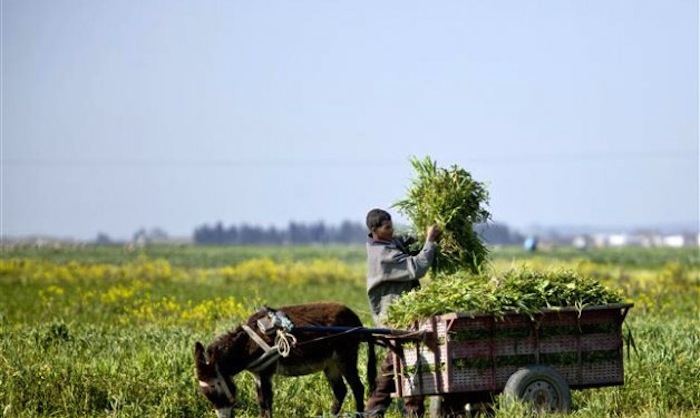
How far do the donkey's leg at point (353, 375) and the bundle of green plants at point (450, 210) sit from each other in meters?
1.28

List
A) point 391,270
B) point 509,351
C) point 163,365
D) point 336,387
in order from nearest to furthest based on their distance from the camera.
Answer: point 509,351 → point 391,270 → point 336,387 → point 163,365

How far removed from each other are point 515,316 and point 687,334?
277 inches

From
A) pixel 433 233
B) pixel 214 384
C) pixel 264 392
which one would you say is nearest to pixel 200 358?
pixel 214 384

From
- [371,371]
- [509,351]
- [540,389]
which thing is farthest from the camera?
[371,371]

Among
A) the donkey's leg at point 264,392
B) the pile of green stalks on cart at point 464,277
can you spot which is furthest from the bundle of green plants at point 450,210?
the donkey's leg at point 264,392

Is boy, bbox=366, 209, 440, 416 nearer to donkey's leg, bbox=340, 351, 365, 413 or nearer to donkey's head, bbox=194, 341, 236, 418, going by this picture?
donkey's leg, bbox=340, 351, 365, 413

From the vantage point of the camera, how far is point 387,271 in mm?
13867

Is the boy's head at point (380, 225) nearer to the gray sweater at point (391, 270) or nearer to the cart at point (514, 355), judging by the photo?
the gray sweater at point (391, 270)

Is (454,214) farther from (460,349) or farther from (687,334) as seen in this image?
(687,334)

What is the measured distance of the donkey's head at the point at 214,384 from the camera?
13.1 meters

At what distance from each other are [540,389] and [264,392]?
2704mm

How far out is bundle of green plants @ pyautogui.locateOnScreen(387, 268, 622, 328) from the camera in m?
13.0

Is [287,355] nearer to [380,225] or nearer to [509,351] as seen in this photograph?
[380,225]

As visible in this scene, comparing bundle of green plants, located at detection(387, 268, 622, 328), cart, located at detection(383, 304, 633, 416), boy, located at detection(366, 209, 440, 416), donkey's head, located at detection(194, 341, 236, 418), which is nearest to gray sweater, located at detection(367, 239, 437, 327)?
boy, located at detection(366, 209, 440, 416)
